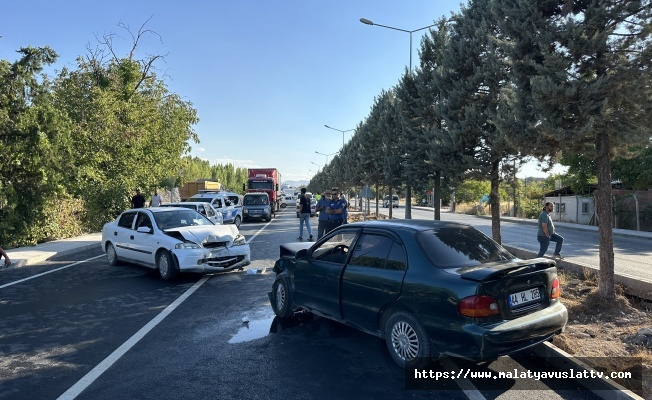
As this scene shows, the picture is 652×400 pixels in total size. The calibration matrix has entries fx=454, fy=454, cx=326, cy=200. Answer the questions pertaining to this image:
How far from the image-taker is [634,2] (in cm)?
640

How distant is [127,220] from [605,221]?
10.2m

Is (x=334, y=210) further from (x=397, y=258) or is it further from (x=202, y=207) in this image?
(x=202, y=207)

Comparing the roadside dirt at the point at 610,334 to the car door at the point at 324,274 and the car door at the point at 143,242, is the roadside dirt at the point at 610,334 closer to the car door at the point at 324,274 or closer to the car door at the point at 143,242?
the car door at the point at 324,274

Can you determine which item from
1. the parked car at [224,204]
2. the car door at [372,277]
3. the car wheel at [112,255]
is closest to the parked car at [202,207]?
the parked car at [224,204]

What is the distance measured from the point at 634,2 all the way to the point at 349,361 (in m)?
6.28

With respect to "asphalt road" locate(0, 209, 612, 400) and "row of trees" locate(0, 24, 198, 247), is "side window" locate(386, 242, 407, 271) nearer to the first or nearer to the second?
"asphalt road" locate(0, 209, 612, 400)

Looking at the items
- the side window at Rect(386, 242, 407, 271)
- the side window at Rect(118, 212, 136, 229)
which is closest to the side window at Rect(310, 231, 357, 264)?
the side window at Rect(386, 242, 407, 271)

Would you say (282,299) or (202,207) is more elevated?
(202,207)

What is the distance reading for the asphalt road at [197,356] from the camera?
4.17 metres

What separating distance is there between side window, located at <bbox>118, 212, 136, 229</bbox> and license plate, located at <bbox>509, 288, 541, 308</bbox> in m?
9.30

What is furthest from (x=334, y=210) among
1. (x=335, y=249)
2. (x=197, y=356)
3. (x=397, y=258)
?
(x=197, y=356)

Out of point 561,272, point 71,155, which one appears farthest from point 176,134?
point 561,272

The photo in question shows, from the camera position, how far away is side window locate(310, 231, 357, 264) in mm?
5648

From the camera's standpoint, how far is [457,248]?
4.97 m
